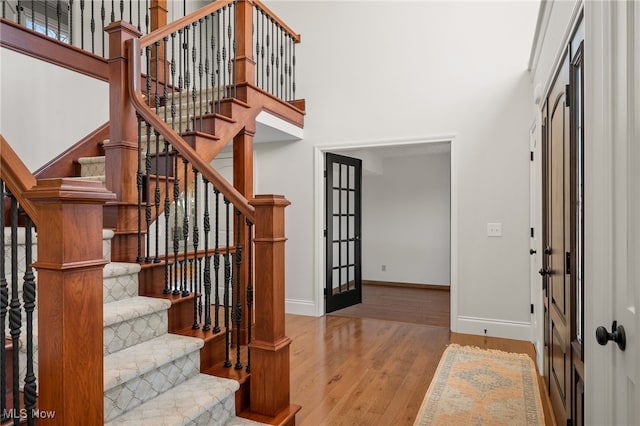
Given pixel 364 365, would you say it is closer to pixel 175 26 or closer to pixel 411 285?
pixel 175 26

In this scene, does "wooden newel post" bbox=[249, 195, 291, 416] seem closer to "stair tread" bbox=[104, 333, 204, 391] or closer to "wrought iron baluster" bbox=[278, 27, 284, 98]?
"stair tread" bbox=[104, 333, 204, 391]

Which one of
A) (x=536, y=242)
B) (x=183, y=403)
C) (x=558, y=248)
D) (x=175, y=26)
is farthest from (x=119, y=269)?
(x=536, y=242)

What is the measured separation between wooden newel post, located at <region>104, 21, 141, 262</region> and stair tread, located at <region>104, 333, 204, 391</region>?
0.68 meters

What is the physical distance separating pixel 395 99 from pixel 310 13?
1.53 meters

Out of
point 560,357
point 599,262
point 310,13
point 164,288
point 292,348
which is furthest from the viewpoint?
point 310,13

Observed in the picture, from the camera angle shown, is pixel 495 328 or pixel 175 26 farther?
pixel 495 328

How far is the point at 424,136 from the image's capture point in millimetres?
4238

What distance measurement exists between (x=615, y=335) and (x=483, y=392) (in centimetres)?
179

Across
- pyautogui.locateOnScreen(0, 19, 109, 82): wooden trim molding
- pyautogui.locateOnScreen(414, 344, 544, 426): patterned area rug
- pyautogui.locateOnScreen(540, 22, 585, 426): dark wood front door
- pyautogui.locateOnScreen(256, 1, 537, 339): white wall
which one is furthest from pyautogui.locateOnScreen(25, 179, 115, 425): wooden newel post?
pyautogui.locateOnScreen(256, 1, 537, 339): white wall

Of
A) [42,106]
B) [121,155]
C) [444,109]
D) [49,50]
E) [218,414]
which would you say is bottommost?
[218,414]

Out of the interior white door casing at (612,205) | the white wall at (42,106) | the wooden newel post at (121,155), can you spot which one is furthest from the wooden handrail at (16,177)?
the white wall at (42,106)

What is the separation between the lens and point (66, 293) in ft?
3.57

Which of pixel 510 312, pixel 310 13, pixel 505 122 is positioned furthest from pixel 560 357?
pixel 310 13

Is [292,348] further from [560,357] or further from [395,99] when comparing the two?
[395,99]
